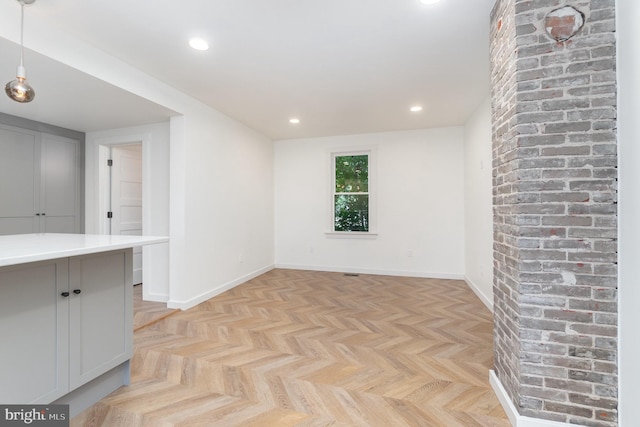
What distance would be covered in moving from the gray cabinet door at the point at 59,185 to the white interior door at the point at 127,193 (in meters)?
0.49

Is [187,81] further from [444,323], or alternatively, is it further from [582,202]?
[444,323]

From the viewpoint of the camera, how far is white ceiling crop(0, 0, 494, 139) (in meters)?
2.10

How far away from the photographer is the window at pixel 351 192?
18.2 ft

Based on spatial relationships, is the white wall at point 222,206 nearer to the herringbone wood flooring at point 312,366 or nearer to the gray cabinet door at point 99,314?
the herringbone wood flooring at point 312,366

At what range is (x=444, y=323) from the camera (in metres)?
3.16

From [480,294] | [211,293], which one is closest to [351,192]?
[480,294]

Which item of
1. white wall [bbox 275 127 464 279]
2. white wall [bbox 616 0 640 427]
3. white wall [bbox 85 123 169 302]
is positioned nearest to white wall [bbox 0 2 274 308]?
white wall [bbox 85 123 169 302]

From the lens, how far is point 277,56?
270 cm

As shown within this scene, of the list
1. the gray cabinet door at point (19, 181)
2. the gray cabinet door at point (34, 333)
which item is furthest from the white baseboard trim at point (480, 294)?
the gray cabinet door at point (19, 181)

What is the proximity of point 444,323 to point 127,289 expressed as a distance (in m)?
2.93

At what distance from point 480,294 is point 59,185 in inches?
231

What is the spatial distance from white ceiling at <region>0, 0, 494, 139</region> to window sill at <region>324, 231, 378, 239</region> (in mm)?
2225

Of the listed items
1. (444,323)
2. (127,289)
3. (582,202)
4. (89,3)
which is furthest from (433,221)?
(89,3)

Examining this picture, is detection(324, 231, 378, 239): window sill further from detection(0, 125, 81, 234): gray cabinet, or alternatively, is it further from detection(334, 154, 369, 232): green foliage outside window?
detection(0, 125, 81, 234): gray cabinet
